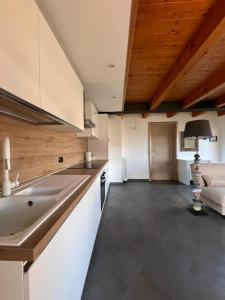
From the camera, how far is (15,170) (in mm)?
1597

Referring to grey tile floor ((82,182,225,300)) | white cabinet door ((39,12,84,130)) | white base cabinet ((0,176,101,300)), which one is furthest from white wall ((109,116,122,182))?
white base cabinet ((0,176,101,300))

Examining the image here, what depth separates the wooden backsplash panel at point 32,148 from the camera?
5.12 ft

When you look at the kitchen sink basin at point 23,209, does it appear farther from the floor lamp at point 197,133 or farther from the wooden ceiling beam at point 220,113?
the wooden ceiling beam at point 220,113

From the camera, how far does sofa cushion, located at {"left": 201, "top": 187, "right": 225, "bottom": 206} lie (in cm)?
319

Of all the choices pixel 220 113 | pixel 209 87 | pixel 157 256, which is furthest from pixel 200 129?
pixel 220 113

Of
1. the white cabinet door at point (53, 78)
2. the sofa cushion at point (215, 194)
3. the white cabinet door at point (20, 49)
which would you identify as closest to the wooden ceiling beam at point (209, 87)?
the sofa cushion at point (215, 194)

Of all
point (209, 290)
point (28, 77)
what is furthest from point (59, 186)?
point (209, 290)

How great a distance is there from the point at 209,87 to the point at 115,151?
323 cm

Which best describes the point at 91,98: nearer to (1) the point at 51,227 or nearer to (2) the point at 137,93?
(2) the point at 137,93

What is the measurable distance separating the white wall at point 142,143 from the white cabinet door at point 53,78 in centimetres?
487

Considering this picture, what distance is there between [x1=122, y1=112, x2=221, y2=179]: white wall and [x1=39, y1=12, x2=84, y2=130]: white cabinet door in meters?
4.87

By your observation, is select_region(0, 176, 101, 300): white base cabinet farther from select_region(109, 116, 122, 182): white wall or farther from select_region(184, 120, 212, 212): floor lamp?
select_region(109, 116, 122, 182): white wall

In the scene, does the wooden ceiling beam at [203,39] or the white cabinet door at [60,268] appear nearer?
the white cabinet door at [60,268]

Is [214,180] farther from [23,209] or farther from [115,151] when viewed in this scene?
[23,209]
